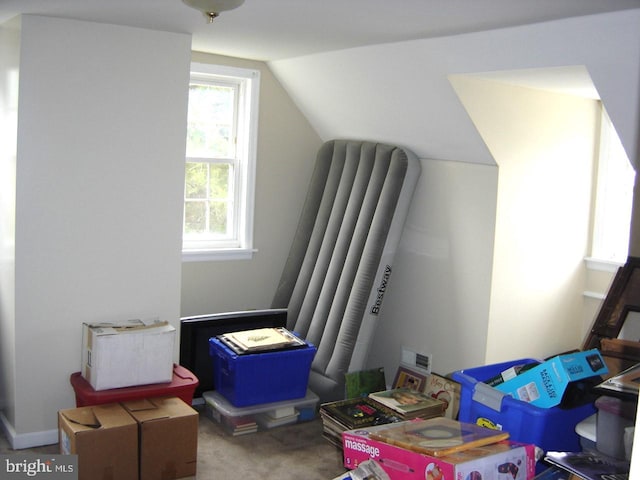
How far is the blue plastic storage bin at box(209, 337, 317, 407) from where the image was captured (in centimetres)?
392

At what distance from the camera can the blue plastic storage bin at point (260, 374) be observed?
3.92 meters

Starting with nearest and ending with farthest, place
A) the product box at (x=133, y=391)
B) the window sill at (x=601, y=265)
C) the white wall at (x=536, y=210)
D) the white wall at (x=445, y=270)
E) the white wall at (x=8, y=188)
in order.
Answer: the product box at (x=133, y=391)
the white wall at (x=8, y=188)
the white wall at (x=536, y=210)
the white wall at (x=445, y=270)
the window sill at (x=601, y=265)

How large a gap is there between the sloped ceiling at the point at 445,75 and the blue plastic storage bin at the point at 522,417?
4.54 feet

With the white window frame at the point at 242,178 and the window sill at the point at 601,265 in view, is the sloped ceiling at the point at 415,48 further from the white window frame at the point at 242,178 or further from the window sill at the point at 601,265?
the window sill at the point at 601,265

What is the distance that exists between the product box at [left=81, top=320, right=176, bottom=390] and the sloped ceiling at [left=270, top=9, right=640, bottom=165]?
1.89 metres

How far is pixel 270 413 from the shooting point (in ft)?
13.3

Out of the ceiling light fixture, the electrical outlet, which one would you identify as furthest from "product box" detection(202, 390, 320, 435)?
the ceiling light fixture

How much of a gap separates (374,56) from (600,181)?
5.82 ft

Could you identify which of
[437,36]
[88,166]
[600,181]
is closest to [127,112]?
[88,166]

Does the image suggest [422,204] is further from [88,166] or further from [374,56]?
[88,166]

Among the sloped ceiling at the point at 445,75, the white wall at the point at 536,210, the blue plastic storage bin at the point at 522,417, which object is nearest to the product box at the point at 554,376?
the blue plastic storage bin at the point at 522,417

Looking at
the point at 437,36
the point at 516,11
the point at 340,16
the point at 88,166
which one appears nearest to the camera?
the point at 516,11

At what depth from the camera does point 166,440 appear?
10.8 feet

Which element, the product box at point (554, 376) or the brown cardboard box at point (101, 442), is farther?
the brown cardboard box at point (101, 442)
